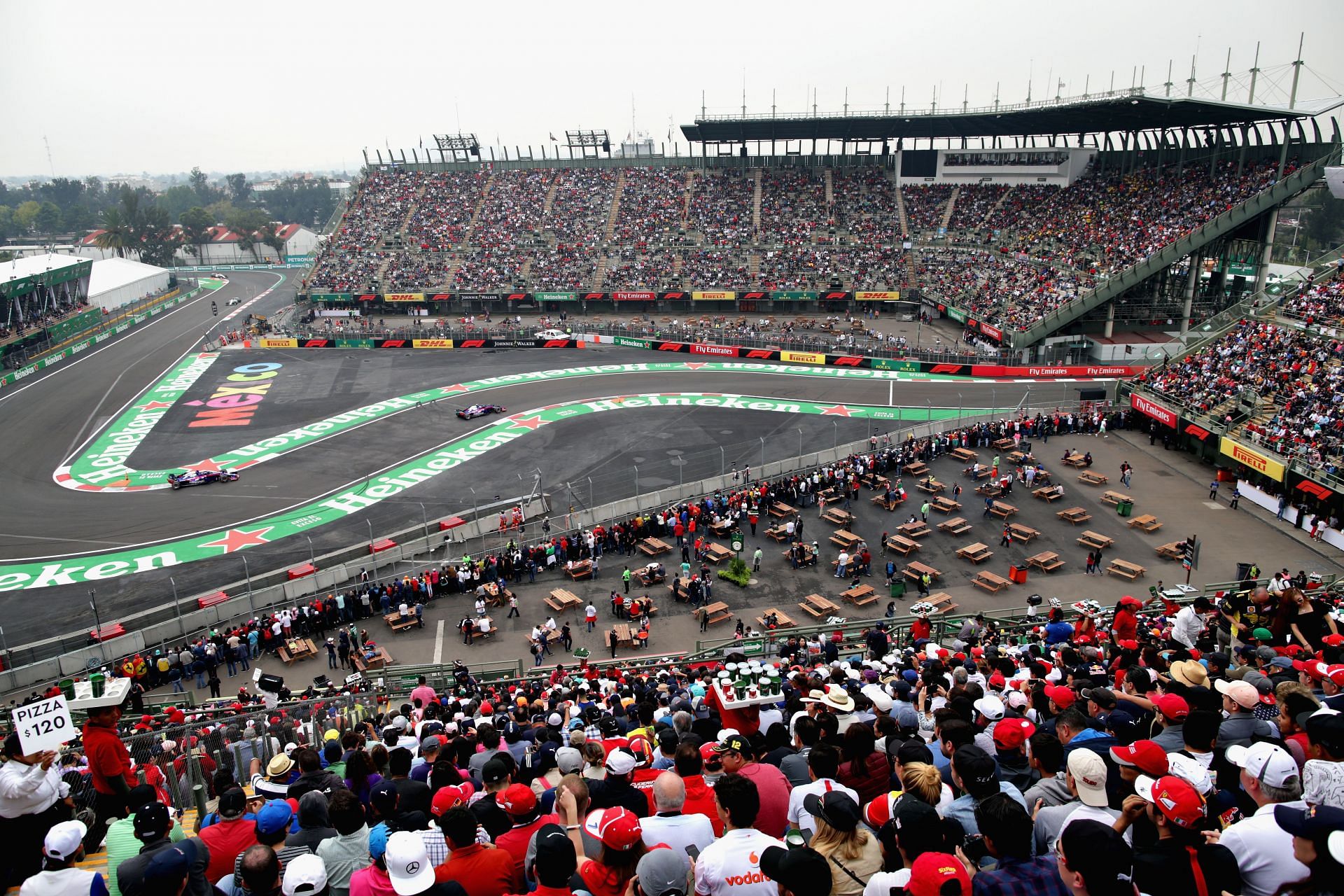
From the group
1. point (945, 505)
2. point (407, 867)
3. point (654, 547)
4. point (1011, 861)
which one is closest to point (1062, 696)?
point (1011, 861)

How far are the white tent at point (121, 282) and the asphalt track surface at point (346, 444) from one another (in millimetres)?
16655


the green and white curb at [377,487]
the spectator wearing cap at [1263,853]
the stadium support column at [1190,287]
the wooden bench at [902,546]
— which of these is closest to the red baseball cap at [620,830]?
the spectator wearing cap at [1263,853]

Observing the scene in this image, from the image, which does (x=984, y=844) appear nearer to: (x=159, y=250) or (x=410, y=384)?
(x=410, y=384)

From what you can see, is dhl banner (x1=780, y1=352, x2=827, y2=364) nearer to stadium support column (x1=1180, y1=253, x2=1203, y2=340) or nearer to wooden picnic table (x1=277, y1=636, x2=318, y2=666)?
stadium support column (x1=1180, y1=253, x2=1203, y2=340)

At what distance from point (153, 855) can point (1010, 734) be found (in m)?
7.04

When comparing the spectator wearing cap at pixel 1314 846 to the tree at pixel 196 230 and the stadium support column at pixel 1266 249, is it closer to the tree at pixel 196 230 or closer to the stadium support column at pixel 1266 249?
the stadium support column at pixel 1266 249

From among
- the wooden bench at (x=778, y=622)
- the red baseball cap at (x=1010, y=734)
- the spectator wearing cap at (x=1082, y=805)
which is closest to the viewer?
the spectator wearing cap at (x=1082, y=805)

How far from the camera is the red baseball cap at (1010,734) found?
750 cm

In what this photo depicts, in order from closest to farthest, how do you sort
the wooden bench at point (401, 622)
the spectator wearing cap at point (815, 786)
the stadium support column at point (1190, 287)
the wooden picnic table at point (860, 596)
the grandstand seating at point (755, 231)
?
the spectator wearing cap at point (815, 786), the wooden bench at point (401, 622), the wooden picnic table at point (860, 596), the stadium support column at point (1190, 287), the grandstand seating at point (755, 231)

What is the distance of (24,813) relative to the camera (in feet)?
24.8

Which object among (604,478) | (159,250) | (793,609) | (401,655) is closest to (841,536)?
(793,609)

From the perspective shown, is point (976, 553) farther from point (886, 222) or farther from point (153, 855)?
point (886, 222)

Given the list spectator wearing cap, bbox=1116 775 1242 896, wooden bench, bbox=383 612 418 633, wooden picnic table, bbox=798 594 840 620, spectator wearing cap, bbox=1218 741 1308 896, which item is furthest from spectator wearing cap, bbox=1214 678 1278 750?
wooden bench, bbox=383 612 418 633

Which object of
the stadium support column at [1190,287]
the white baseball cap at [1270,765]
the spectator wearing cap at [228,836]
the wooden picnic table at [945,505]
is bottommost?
the wooden picnic table at [945,505]
